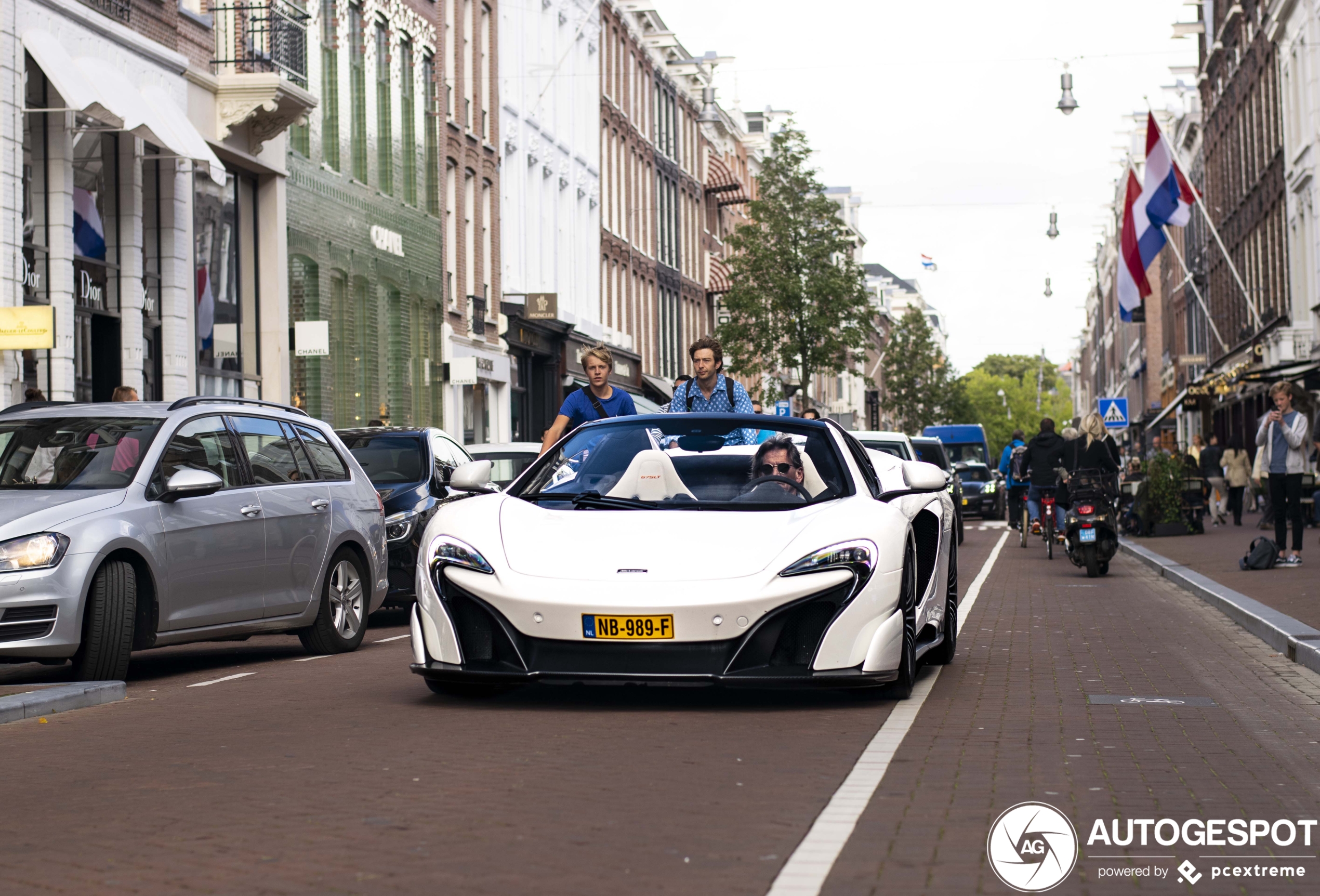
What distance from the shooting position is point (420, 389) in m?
37.1

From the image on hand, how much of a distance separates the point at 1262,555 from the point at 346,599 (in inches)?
438

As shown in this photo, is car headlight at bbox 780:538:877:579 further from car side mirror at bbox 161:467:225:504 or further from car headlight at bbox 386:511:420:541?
car headlight at bbox 386:511:420:541

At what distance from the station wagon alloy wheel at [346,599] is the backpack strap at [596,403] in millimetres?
2000

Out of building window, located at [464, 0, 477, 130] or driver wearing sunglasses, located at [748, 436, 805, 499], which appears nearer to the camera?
driver wearing sunglasses, located at [748, 436, 805, 499]

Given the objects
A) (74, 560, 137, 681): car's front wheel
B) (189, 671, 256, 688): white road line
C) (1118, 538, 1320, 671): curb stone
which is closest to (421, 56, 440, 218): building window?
(1118, 538, 1320, 671): curb stone

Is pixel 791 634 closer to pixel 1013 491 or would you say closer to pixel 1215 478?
pixel 1013 491

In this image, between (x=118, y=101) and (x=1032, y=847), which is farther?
(x=118, y=101)

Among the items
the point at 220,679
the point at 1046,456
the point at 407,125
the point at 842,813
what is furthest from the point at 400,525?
the point at 407,125

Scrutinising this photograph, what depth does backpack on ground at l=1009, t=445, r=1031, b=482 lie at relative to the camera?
95.1 feet

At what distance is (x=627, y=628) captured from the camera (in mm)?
8203

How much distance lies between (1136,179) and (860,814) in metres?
45.2

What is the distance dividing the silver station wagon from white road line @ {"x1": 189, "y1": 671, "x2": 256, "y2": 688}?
275 mm

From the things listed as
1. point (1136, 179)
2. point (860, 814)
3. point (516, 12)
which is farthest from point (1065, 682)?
point (1136, 179)

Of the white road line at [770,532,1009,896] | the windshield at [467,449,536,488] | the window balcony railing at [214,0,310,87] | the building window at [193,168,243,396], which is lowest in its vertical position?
the white road line at [770,532,1009,896]
